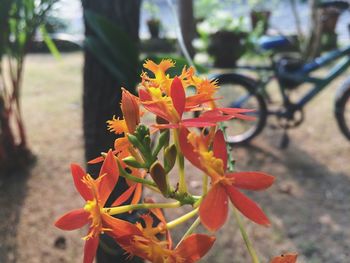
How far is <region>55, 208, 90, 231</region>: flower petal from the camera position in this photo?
35cm

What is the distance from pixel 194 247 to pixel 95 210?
8 centimetres

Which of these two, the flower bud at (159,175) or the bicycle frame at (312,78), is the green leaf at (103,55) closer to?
the flower bud at (159,175)

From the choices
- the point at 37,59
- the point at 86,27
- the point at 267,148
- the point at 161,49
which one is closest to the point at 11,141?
the point at 86,27

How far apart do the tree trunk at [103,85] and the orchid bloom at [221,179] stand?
87cm

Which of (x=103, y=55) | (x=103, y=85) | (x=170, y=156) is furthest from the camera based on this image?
(x=103, y=85)

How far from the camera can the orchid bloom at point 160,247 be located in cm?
32

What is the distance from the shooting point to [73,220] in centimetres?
35

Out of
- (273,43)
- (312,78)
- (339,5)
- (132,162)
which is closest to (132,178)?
(132,162)

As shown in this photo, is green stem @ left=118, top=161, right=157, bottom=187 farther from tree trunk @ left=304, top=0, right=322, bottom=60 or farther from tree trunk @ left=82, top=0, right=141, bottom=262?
tree trunk @ left=304, top=0, right=322, bottom=60

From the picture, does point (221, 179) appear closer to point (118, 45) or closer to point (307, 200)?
point (118, 45)

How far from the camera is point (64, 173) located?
2346 millimetres

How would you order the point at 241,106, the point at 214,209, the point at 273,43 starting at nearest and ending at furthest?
1. the point at 214,209
2. the point at 273,43
3. the point at 241,106

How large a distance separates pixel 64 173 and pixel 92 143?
1.22 meters

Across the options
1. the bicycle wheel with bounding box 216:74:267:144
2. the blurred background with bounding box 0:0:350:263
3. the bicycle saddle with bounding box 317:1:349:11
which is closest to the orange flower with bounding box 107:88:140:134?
the blurred background with bounding box 0:0:350:263
